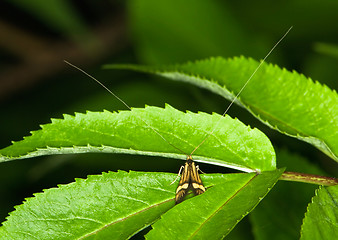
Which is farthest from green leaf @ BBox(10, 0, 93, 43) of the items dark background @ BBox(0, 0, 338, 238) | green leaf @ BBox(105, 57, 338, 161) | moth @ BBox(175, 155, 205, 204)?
moth @ BBox(175, 155, 205, 204)

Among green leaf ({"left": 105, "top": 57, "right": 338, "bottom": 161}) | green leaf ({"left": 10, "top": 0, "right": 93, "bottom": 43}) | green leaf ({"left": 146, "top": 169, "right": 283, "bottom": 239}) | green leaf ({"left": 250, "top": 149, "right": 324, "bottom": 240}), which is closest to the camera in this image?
green leaf ({"left": 146, "top": 169, "right": 283, "bottom": 239})

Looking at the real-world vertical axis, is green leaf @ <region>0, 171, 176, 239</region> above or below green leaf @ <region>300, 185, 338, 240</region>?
above

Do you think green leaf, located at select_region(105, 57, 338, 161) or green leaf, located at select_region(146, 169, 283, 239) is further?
green leaf, located at select_region(105, 57, 338, 161)

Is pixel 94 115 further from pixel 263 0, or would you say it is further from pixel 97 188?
pixel 263 0

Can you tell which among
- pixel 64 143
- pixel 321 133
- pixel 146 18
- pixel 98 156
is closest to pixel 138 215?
pixel 64 143

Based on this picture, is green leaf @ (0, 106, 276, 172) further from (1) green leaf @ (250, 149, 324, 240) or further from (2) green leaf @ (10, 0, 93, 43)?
(2) green leaf @ (10, 0, 93, 43)

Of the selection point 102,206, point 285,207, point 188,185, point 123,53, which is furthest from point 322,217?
point 123,53

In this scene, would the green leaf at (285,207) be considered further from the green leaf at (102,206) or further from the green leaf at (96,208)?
the green leaf at (96,208)
